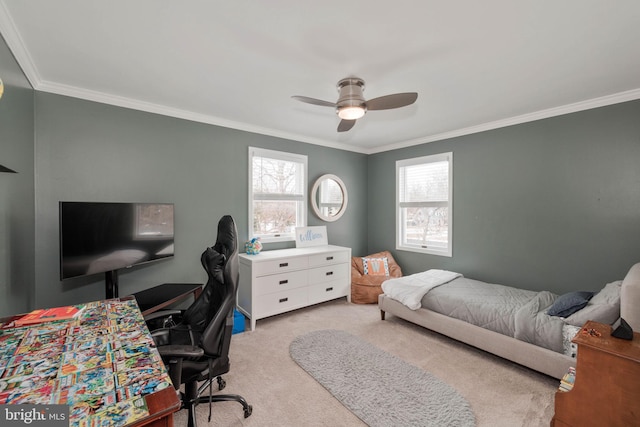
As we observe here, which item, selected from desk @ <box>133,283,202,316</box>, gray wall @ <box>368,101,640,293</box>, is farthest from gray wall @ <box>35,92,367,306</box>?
gray wall @ <box>368,101,640,293</box>

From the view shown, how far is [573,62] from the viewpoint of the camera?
2.06 meters

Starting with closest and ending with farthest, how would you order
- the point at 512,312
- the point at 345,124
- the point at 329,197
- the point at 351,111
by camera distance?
the point at 351,111 → the point at 512,312 → the point at 345,124 → the point at 329,197

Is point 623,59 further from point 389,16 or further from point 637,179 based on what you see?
point 389,16

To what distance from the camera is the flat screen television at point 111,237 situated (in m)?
2.11

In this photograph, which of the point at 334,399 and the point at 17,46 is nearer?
the point at 17,46

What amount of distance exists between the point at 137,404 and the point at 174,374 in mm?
743

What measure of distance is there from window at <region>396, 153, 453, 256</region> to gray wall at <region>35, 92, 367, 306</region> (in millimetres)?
2068

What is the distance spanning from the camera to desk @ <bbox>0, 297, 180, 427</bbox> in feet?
2.60

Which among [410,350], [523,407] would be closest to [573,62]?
[523,407]

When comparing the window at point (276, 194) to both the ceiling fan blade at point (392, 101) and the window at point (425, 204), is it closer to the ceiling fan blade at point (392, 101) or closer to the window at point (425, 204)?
the window at point (425, 204)

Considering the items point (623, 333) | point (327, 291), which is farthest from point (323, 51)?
point (327, 291)

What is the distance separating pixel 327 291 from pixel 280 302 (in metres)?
0.76

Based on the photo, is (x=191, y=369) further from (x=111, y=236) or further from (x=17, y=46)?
(x=17, y=46)

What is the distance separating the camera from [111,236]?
7.66 feet
